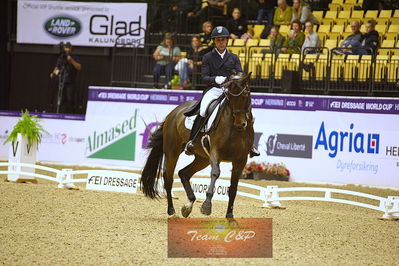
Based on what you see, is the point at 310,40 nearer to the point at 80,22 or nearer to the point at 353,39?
the point at 353,39

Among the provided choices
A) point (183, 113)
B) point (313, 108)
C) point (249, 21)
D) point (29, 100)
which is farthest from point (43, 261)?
point (29, 100)

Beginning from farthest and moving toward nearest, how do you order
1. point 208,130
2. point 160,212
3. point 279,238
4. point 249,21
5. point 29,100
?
Result: point 29,100, point 249,21, point 160,212, point 208,130, point 279,238

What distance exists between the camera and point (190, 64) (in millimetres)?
19531

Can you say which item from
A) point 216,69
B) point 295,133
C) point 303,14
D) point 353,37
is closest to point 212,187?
point 216,69

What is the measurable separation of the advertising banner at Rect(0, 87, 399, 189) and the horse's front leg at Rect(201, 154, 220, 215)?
486 centimetres

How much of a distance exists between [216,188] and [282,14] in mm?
8760

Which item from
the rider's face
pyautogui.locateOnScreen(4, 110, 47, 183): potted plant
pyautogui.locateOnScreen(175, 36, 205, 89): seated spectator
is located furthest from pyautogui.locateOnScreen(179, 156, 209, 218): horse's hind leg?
pyautogui.locateOnScreen(175, 36, 205, 89): seated spectator

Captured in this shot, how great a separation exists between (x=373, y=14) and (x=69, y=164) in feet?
30.0

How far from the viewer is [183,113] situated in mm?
10883

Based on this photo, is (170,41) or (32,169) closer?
(32,169)

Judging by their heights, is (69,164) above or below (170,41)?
below

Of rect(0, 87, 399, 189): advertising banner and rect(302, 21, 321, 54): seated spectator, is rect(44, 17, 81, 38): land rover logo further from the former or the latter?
rect(302, 21, 321, 54): seated spectator

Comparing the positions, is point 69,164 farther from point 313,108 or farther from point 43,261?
point 43,261

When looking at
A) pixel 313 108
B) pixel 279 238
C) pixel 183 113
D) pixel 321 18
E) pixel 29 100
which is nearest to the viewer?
pixel 279 238
